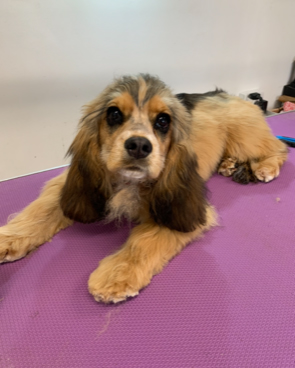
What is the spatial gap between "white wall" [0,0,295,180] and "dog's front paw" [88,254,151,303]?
1.67 meters

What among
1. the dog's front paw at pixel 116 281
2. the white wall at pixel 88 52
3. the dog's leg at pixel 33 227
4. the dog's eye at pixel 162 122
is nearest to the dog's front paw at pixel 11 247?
the dog's leg at pixel 33 227

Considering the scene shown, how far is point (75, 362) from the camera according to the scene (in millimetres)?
992

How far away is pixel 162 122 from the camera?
136 centimetres

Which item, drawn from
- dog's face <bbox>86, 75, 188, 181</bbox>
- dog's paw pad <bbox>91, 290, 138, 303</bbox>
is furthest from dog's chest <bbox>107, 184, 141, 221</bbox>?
dog's paw pad <bbox>91, 290, 138, 303</bbox>

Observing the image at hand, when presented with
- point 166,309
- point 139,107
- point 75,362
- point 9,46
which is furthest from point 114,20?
point 75,362

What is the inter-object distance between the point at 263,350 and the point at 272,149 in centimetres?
152

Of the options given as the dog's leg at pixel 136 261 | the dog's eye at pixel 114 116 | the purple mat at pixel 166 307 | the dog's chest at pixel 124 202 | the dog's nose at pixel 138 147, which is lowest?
the purple mat at pixel 166 307

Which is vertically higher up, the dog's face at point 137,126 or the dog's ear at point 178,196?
the dog's face at point 137,126

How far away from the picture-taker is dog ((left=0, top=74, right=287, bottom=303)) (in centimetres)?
120

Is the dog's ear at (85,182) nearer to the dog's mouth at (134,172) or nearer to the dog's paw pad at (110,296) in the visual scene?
the dog's mouth at (134,172)

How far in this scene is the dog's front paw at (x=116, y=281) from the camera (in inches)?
45.6

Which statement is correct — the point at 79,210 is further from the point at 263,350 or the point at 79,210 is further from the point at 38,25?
the point at 38,25

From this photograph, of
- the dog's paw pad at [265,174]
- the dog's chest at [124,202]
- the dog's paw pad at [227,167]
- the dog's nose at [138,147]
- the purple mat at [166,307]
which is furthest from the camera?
the dog's paw pad at [227,167]

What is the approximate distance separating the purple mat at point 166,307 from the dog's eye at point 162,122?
0.59 m
